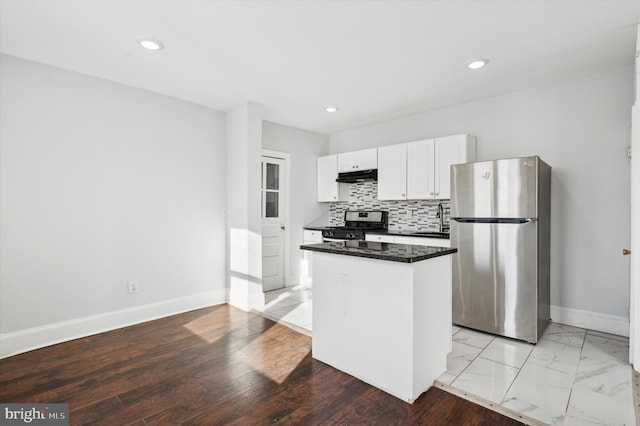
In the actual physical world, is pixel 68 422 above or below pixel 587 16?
below

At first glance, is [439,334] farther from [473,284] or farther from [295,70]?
[295,70]

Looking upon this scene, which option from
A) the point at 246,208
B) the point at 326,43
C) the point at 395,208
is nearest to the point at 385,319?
the point at 326,43

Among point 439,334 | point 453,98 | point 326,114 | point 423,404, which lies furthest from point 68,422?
point 453,98

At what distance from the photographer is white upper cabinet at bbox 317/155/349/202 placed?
17.0 feet

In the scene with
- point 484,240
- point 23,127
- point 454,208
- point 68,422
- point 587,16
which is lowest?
point 68,422

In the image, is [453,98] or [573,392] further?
[453,98]

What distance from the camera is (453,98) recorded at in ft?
12.6

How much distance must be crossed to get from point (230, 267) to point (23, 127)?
2404mm

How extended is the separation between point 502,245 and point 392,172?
5.87 ft

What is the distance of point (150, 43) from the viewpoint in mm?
2582

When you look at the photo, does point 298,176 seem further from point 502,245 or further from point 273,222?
point 502,245

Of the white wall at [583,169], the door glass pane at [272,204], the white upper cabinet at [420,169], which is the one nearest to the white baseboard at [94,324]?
the door glass pane at [272,204]

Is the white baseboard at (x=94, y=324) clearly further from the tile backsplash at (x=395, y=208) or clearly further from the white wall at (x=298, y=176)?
the tile backsplash at (x=395, y=208)

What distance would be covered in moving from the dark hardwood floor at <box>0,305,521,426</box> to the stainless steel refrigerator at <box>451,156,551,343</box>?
1299mm
